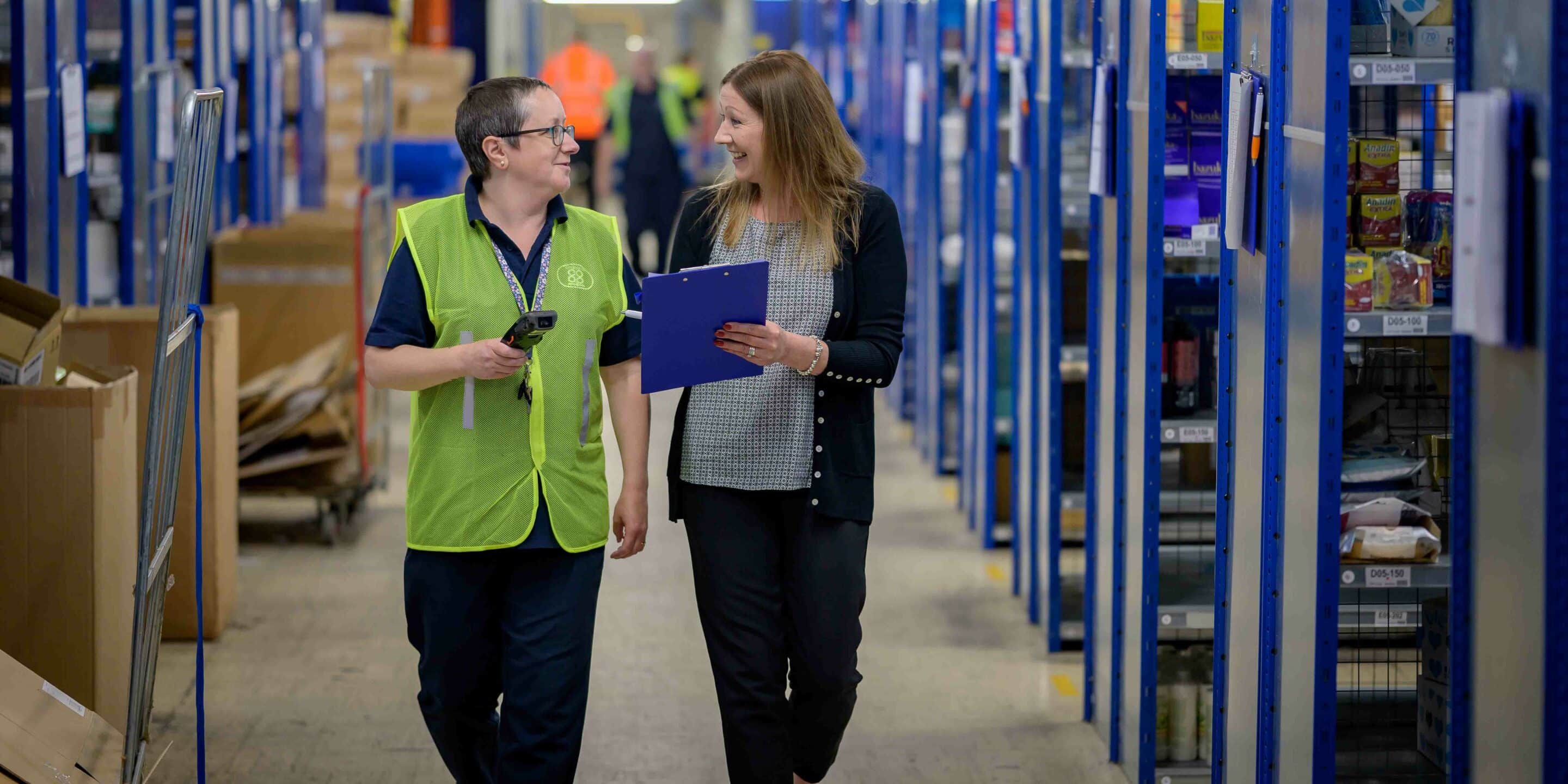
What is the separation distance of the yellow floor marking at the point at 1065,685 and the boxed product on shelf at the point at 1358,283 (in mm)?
2109

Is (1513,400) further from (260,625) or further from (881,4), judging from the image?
(881,4)

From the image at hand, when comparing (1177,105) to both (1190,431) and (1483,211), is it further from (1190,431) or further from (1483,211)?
(1483,211)

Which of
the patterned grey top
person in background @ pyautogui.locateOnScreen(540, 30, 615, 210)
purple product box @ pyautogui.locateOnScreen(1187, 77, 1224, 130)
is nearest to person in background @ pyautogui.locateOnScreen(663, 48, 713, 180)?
person in background @ pyautogui.locateOnScreen(540, 30, 615, 210)

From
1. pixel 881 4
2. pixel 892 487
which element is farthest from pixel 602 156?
pixel 892 487

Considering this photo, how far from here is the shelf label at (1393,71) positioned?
9.07ft

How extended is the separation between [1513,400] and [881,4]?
7.72 m

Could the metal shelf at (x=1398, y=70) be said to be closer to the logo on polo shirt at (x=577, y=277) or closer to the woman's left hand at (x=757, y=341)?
the woman's left hand at (x=757, y=341)

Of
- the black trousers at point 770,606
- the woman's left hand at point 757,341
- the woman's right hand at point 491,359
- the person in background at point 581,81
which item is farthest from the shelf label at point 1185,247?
the person in background at point 581,81

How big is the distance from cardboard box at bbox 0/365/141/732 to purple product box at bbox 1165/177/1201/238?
2.54 m

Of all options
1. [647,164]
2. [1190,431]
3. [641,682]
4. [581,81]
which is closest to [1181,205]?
[1190,431]

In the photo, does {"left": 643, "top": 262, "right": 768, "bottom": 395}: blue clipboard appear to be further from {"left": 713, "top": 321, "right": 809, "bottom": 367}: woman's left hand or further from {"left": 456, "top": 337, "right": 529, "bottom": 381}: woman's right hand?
{"left": 456, "top": 337, "right": 529, "bottom": 381}: woman's right hand

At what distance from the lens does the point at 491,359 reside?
9.21 ft

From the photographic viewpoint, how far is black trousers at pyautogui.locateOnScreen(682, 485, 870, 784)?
3.16 meters

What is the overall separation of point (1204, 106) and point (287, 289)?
4.36 metres
